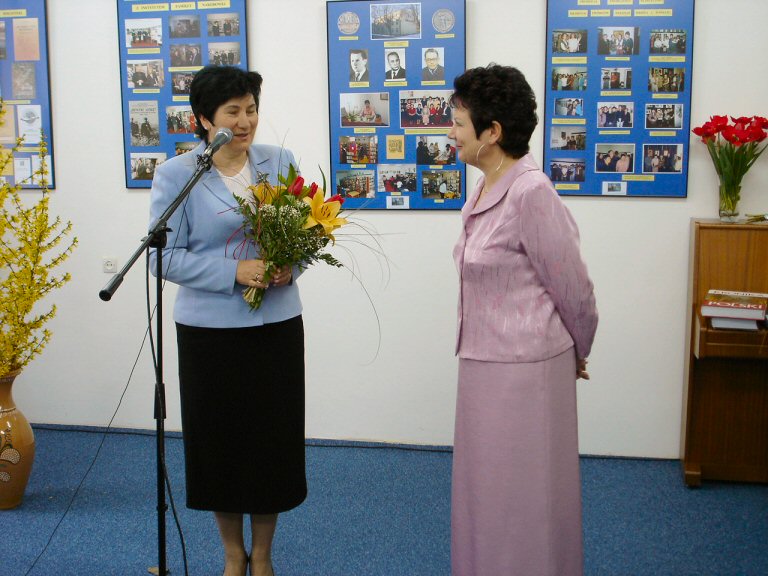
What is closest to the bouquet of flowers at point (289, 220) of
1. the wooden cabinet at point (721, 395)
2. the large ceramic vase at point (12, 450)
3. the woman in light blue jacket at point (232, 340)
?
the woman in light blue jacket at point (232, 340)

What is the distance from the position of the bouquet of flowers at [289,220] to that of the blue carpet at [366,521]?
120cm

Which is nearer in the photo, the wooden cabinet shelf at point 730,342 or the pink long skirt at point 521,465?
the pink long skirt at point 521,465

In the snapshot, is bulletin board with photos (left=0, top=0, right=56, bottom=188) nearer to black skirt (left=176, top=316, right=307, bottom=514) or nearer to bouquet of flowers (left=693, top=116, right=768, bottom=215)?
black skirt (left=176, top=316, right=307, bottom=514)

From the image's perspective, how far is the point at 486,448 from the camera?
2.11 m

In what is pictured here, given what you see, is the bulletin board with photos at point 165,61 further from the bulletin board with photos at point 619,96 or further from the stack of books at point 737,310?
the stack of books at point 737,310

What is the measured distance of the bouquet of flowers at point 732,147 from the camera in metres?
3.36

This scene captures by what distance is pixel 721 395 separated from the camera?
3.55 meters

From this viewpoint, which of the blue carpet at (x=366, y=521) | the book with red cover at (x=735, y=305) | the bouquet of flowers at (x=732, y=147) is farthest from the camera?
the bouquet of flowers at (x=732, y=147)

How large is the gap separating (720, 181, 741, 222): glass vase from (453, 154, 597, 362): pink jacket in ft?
5.51

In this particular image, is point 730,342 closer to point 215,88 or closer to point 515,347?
point 515,347

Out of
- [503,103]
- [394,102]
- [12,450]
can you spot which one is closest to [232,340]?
[503,103]

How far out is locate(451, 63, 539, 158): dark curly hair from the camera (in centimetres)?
211

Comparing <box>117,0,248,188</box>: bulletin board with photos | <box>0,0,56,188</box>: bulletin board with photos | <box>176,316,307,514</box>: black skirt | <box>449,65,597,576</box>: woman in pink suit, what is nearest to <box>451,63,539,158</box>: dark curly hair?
<box>449,65,597,576</box>: woman in pink suit

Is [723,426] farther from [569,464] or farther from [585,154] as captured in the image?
[569,464]
